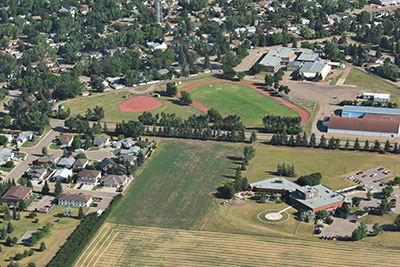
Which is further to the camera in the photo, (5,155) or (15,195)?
(5,155)

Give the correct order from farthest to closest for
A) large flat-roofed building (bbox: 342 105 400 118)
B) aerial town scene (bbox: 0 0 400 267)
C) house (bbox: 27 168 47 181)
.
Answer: large flat-roofed building (bbox: 342 105 400 118), house (bbox: 27 168 47 181), aerial town scene (bbox: 0 0 400 267)

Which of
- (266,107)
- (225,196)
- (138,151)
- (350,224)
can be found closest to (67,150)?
(138,151)

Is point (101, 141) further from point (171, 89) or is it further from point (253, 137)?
point (171, 89)

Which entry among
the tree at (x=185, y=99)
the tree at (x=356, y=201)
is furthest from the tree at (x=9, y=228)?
the tree at (x=185, y=99)

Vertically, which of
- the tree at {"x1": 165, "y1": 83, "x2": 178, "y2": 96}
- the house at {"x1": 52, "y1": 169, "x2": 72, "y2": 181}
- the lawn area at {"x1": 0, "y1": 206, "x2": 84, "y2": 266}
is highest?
the tree at {"x1": 165, "y1": 83, "x2": 178, "y2": 96}

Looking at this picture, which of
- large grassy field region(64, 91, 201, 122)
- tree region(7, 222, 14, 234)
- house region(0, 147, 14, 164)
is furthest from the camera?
large grassy field region(64, 91, 201, 122)

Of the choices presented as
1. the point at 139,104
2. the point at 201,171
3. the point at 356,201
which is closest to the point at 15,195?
the point at 201,171

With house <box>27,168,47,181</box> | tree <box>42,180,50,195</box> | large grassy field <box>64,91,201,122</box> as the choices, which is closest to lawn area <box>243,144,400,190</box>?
large grassy field <box>64,91,201,122</box>

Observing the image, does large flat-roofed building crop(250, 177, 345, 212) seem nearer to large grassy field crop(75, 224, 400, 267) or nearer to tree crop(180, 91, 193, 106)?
large grassy field crop(75, 224, 400, 267)
